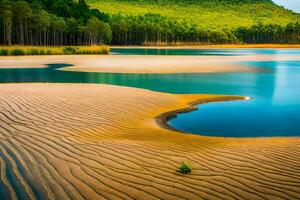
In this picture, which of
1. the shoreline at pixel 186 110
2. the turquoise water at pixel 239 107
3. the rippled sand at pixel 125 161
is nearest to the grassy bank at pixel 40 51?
the turquoise water at pixel 239 107

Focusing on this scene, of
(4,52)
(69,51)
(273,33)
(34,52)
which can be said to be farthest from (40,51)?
(273,33)

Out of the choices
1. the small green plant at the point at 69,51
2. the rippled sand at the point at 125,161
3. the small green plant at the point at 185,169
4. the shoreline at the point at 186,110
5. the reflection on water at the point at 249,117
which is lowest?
the reflection on water at the point at 249,117

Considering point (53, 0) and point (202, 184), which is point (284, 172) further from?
point (53, 0)

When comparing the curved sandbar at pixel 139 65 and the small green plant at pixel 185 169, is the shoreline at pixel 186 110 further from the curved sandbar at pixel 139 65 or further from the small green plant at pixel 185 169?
the curved sandbar at pixel 139 65

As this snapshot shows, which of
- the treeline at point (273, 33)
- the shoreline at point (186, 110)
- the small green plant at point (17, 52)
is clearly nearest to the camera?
the shoreline at point (186, 110)

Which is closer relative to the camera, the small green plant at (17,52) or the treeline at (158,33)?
the small green plant at (17,52)

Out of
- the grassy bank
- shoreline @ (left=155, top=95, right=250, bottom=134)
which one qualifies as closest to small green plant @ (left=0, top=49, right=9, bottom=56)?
the grassy bank

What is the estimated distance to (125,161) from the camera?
8422 mm

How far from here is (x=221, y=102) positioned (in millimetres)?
20859

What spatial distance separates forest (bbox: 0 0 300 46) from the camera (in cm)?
9519

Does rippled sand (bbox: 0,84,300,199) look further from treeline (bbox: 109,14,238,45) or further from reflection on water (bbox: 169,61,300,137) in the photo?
treeline (bbox: 109,14,238,45)

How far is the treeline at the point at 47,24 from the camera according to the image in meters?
89.4

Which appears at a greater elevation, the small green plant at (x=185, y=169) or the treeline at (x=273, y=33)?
the treeline at (x=273, y=33)

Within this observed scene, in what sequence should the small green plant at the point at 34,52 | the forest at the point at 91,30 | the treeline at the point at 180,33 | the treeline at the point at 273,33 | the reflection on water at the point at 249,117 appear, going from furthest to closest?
the treeline at the point at 273,33 → the treeline at the point at 180,33 → the forest at the point at 91,30 → the small green plant at the point at 34,52 → the reflection on water at the point at 249,117
